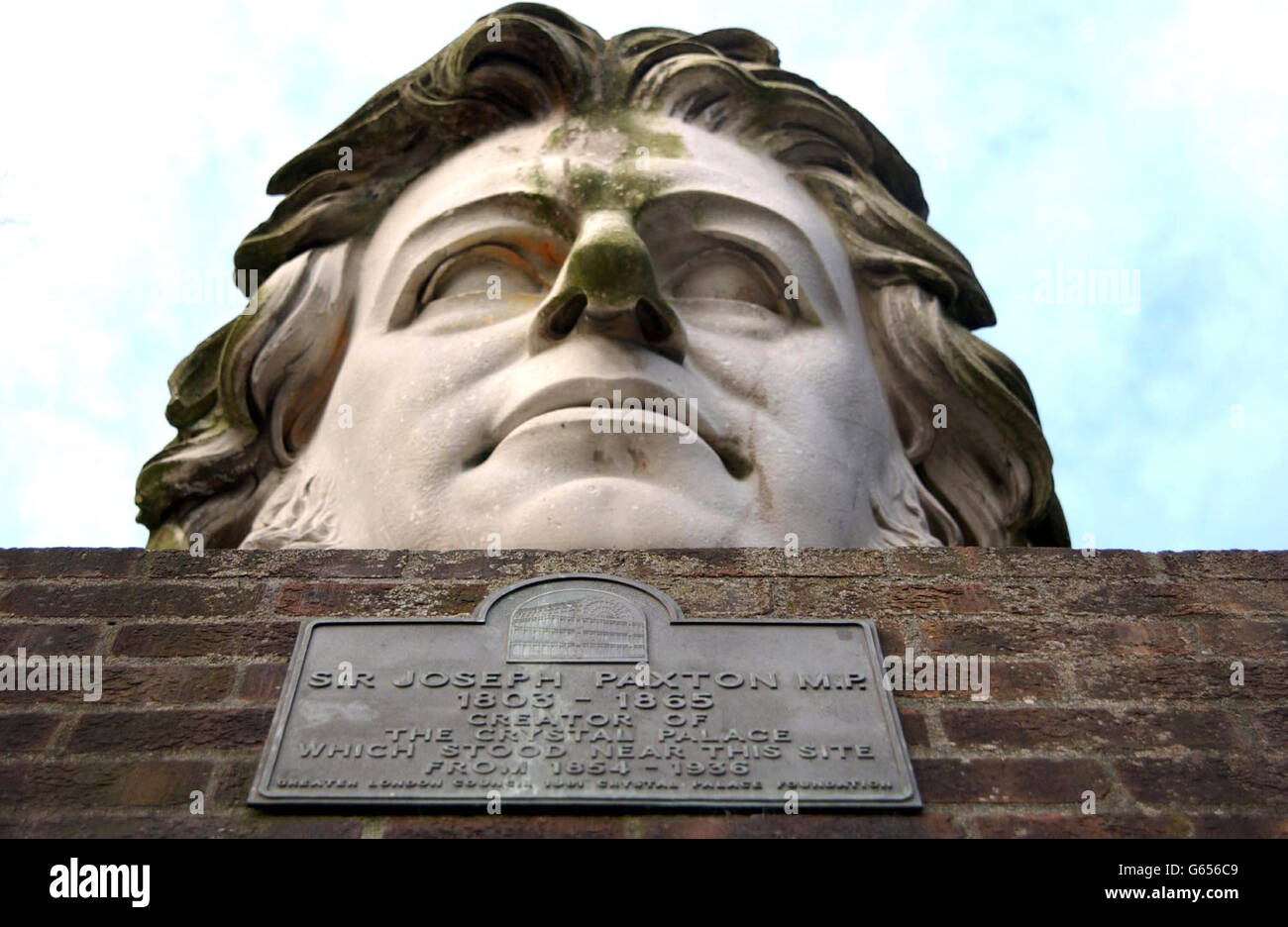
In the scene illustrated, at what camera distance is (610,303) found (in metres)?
4.06

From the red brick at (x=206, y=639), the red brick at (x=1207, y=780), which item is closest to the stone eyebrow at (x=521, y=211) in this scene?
the red brick at (x=206, y=639)

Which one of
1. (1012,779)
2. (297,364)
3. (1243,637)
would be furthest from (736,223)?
(1012,779)

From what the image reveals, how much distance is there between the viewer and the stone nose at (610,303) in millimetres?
4074

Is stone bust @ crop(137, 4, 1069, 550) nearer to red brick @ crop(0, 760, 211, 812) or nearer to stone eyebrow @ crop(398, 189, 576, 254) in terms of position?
stone eyebrow @ crop(398, 189, 576, 254)

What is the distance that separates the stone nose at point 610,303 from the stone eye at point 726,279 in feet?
1.33

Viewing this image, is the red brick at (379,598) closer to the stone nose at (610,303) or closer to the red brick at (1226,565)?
the stone nose at (610,303)

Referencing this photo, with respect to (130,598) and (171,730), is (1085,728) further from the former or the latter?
(130,598)

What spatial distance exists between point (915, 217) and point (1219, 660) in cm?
Result: 230

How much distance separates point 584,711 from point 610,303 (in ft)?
4.82

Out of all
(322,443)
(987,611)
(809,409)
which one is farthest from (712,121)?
(987,611)

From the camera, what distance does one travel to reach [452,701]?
2873 millimetres

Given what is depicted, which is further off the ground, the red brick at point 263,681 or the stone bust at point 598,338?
the stone bust at point 598,338

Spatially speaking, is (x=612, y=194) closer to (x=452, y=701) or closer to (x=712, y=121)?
(x=712, y=121)
